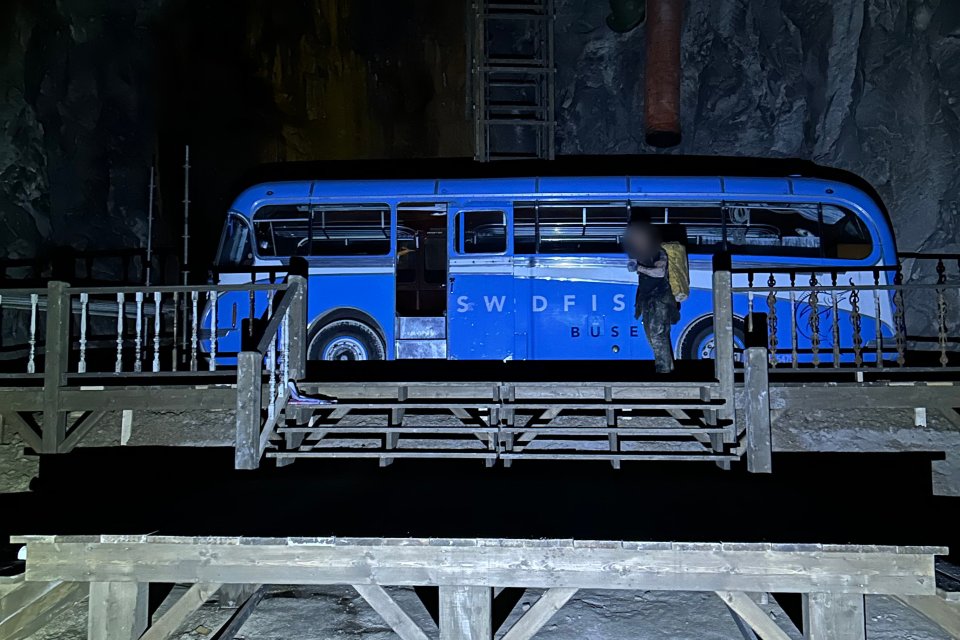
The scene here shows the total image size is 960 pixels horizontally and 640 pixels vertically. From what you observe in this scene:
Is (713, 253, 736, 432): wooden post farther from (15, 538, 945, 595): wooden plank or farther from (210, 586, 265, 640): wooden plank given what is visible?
(210, 586, 265, 640): wooden plank

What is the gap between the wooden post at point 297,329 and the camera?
578 cm

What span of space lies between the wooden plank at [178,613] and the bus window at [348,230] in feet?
18.4

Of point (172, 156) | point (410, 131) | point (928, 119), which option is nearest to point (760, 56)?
point (928, 119)

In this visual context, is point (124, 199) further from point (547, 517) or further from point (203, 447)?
point (547, 517)

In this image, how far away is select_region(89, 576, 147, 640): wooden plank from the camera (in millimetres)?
3531

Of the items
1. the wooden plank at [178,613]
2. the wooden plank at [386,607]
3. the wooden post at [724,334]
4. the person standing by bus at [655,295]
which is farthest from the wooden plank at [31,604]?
the person standing by bus at [655,295]

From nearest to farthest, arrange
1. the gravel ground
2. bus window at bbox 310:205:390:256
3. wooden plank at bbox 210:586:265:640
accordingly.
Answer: wooden plank at bbox 210:586:265:640 → the gravel ground → bus window at bbox 310:205:390:256

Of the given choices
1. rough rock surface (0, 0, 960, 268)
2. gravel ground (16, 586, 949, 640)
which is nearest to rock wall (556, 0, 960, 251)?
rough rock surface (0, 0, 960, 268)

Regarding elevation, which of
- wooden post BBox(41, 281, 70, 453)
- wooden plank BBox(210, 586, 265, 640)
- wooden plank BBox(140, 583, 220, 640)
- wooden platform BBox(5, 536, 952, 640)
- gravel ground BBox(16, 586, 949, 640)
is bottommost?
gravel ground BBox(16, 586, 949, 640)

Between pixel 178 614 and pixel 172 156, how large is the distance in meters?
18.9

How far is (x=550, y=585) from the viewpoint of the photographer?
348cm

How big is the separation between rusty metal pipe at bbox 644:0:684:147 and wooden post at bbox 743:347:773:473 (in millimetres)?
10465

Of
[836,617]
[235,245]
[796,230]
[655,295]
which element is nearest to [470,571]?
[836,617]

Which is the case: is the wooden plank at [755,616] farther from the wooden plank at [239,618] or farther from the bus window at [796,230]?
the bus window at [796,230]
